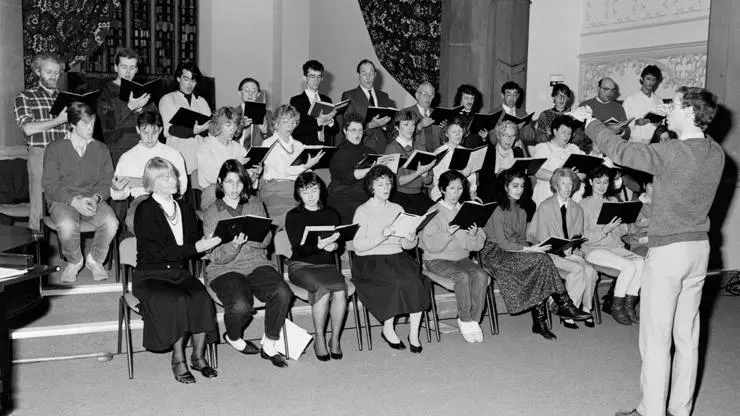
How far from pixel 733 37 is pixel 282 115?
4159 mm

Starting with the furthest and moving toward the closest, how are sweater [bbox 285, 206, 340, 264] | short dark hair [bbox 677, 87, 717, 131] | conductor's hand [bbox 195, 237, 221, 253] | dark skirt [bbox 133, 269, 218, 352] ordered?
sweater [bbox 285, 206, 340, 264], conductor's hand [bbox 195, 237, 221, 253], dark skirt [bbox 133, 269, 218, 352], short dark hair [bbox 677, 87, 717, 131]

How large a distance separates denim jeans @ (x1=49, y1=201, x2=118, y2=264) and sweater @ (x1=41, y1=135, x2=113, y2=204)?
10 centimetres

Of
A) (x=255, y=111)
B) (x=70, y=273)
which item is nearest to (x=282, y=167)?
(x=255, y=111)

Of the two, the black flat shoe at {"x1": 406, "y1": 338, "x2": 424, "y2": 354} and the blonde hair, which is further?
the black flat shoe at {"x1": 406, "y1": 338, "x2": 424, "y2": 354}

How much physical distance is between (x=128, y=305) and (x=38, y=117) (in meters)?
1.94

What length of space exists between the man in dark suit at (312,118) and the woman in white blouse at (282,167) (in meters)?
0.13

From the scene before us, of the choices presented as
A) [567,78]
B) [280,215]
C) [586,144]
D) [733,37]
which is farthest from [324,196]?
[567,78]

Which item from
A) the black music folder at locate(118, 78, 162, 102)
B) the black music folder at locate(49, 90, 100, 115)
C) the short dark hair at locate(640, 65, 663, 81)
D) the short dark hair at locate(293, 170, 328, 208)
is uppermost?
the short dark hair at locate(640, 65, 663, 81)

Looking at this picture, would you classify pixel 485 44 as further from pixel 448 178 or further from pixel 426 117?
pixel 448 178

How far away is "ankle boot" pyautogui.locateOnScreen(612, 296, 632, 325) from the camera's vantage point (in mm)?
6148

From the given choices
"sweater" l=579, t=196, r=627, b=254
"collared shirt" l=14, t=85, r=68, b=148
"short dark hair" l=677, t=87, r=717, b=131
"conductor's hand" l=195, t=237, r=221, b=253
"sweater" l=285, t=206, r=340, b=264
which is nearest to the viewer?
"short dark hair" l=677, t=87, r=717, b=131

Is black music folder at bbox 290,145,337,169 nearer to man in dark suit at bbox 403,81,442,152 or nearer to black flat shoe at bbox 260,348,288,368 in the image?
man in dark suit at bbox 403,81,442,152

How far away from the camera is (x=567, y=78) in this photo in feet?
31.6

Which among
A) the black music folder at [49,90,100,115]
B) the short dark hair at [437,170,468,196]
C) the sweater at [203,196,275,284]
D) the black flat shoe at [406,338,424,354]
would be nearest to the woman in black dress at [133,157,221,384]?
the sweater at [203,196,275,284]
